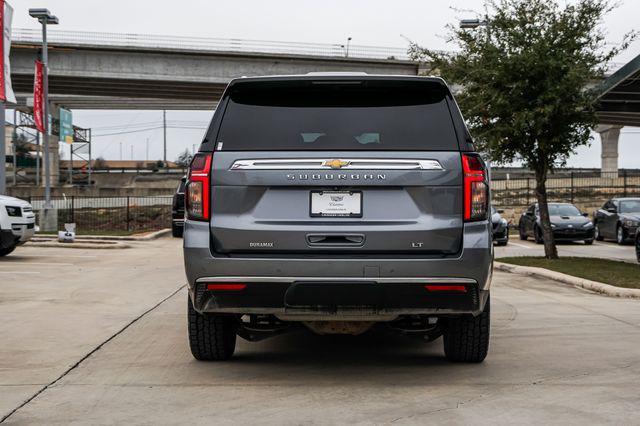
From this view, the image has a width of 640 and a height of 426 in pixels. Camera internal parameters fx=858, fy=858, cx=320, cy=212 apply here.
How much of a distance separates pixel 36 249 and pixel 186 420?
17.8 m

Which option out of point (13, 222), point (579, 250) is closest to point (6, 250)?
point (13, 222)

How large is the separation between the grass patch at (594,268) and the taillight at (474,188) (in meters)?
7.60

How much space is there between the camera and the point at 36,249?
21609 millimetres

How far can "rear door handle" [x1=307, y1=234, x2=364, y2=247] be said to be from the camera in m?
5.60

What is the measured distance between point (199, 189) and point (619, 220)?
2317 centimetres

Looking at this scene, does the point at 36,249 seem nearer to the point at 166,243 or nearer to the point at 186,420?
the point at 166,243

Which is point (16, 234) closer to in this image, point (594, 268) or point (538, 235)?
point (594, 268)

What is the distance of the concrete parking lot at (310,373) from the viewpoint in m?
5.16

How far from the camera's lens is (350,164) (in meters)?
5.69

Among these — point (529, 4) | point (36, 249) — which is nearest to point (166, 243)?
point (36, 249)

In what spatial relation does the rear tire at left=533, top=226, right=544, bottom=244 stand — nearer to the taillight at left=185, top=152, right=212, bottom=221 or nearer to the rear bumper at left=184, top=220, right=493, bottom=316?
the rear bumper at left=184, top=220, right=493, bottom=316

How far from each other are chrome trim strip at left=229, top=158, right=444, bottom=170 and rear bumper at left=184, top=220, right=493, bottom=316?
50cm

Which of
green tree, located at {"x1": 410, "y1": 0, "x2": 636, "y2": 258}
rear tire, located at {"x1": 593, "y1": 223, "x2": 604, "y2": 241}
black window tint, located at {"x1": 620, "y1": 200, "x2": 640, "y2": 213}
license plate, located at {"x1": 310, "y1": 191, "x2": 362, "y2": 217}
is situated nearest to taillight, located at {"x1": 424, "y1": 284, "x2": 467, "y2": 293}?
license plate, located at {"x1": 310, "y1": 191, "x2": 362, "y2": 217}

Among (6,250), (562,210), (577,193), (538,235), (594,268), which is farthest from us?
(577,193)
